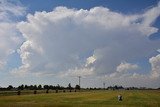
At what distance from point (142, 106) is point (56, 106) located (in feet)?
Result: 37.2

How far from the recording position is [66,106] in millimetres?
42250

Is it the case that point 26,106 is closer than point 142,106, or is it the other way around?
point 26,106

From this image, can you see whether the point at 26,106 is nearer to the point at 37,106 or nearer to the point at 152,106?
the point at 37,106

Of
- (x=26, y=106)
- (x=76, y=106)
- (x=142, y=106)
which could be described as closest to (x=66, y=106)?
(x=76, y=106)

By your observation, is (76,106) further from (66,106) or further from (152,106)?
(152,106)

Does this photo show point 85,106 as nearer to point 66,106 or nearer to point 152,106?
point 66,106

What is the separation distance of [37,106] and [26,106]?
1.39 meters

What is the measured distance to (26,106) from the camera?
40.4 meters

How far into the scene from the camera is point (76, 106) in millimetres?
42000

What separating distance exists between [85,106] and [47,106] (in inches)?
190

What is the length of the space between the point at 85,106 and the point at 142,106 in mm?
7678

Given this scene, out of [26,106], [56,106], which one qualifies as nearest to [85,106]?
[56,106]

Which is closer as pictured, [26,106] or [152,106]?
[26,106]

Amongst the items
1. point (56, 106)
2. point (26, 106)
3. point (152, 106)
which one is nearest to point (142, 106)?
point (152, 106)
